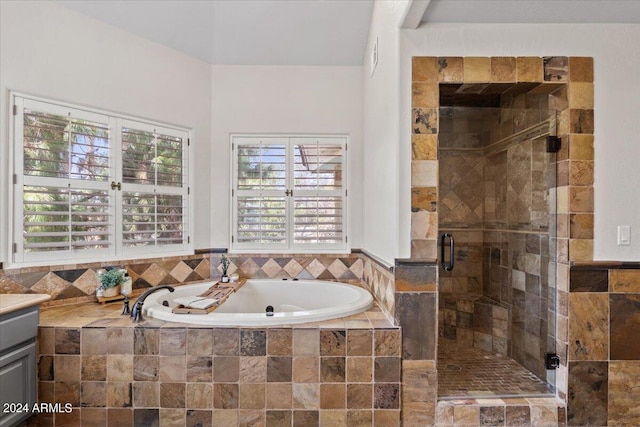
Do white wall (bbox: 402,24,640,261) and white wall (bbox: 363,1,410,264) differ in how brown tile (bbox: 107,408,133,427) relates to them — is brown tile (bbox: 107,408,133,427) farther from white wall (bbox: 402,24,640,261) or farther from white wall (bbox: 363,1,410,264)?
white wall (bbox: 402,24,640,261)

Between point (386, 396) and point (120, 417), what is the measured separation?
1.47 m

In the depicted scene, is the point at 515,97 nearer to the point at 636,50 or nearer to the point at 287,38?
the point at 636,50

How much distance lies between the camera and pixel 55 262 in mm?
2305

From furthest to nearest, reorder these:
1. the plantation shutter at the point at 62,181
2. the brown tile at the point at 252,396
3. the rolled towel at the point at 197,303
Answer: the plantation shutter at the point at 62,181 < the rolled towel at the point at 197,303 < the brown tile at the point at 252,396

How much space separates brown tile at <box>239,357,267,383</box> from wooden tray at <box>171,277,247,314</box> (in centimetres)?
44

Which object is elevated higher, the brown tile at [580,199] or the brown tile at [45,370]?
the brown tile at [580,199]

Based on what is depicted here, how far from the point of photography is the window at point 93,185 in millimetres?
2197

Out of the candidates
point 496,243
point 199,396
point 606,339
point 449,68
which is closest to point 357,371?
point 199,396

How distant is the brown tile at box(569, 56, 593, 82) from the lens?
72.6 inches

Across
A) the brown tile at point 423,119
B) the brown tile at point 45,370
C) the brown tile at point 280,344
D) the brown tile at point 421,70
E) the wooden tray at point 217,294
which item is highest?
the brown tile at point 421,70

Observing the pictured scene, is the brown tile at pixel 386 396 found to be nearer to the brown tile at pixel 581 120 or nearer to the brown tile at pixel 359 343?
the brown tile at pixel 359 343

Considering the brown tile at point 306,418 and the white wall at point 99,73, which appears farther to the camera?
the white wall at point 99,73

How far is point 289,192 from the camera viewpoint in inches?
123

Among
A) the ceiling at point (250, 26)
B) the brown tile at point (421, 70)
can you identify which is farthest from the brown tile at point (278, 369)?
the ceiling at point (250, 26)
